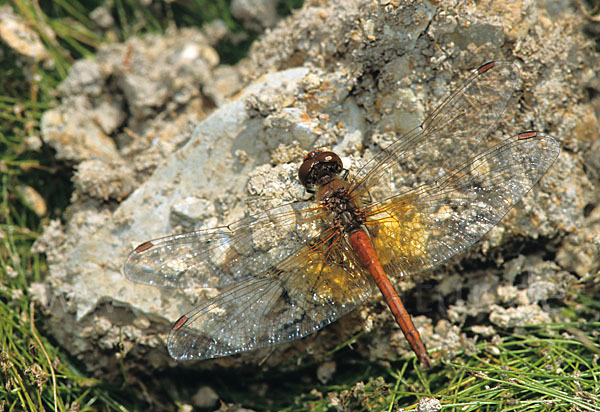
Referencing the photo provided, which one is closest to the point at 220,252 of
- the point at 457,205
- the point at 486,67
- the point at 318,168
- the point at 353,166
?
the point at 318,168

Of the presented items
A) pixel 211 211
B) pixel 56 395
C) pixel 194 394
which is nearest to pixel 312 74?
pixel 211 211

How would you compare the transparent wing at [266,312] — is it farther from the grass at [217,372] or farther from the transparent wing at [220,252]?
the grass at [217,372]

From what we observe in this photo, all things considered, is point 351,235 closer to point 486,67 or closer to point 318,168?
point 318,168

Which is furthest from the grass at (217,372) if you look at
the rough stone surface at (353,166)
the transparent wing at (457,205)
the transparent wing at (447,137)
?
the transparent wing at (447,137)

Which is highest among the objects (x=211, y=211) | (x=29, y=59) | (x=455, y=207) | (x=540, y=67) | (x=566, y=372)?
(x=29, y=59)

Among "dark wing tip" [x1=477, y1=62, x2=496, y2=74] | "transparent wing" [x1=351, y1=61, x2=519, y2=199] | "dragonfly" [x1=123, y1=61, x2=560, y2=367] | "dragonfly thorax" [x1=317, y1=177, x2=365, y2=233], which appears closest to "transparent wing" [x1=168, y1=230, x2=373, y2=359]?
"dragonfly" [x1=123, y1=61, x2=560, y2=367]

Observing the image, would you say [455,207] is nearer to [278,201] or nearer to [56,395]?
[278,201]

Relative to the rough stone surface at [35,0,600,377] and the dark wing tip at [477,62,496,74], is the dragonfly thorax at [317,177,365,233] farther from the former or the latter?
the dark wing tip at [477,62,496,74]
